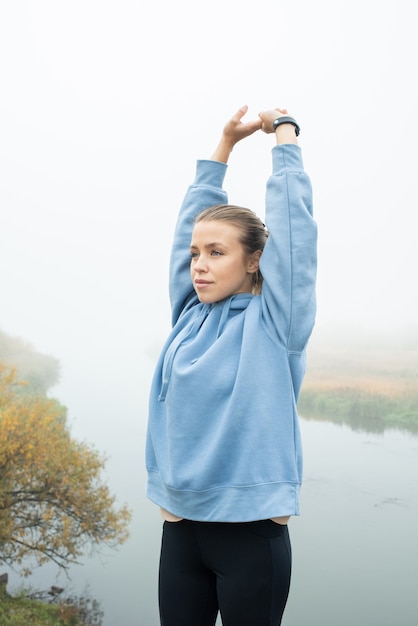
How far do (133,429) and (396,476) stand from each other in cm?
375

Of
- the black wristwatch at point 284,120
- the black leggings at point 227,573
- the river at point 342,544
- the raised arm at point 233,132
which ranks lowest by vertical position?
the river at point 342,544

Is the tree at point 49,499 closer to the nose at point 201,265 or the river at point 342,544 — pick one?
the river at point 342,544

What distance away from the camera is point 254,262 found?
1.03 metres

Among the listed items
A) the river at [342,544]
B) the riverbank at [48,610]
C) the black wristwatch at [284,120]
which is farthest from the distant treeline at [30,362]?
the black wristwatch at [284,120]

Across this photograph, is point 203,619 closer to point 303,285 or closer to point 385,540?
point 303,285

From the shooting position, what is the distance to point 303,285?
3.04 ft

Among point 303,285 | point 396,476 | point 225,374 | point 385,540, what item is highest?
point 303,285

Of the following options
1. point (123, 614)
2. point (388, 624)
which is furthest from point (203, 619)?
point (123, 614)

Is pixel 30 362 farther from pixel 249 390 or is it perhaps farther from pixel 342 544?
pixel 249 390

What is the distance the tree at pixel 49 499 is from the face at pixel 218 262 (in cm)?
491

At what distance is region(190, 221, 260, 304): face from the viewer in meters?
1.00

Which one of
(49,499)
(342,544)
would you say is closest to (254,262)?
(49,499)

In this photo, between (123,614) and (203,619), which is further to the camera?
(123,614)

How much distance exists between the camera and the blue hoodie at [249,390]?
2.87 ft
